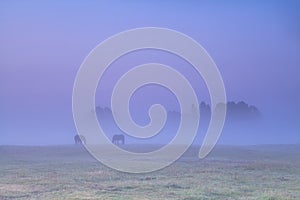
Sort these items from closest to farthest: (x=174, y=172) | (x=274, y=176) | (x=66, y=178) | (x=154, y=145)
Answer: (x=66, y=178)
(x=274, y=176)
(x=174, y=172)
(x=154, y=145)

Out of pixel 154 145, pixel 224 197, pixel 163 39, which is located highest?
pixel 163 39

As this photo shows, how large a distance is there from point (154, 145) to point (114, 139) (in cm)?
630

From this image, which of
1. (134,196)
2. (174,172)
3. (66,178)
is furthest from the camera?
(174,172)

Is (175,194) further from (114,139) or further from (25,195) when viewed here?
(114,139)

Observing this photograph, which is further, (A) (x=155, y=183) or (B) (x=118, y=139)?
(B) (x=118, y=139)

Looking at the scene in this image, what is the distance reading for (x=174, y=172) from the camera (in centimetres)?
3462

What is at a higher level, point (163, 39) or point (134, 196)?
point (163, 39)

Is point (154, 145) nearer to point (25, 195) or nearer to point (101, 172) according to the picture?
point (101, 172)

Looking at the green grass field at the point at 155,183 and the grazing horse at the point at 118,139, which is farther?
the grazing horse at the point at 118,139

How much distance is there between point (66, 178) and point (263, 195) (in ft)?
38.5

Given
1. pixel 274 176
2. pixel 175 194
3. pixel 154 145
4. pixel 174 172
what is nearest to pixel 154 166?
pixel 174 172

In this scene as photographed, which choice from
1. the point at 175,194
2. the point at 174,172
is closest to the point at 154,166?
the point at 174,172

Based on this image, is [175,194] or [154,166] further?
[154,166]

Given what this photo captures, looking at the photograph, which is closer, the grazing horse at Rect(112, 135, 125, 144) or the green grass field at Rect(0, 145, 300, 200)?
the green grass field at Rect(0, 145, 300, 200)
